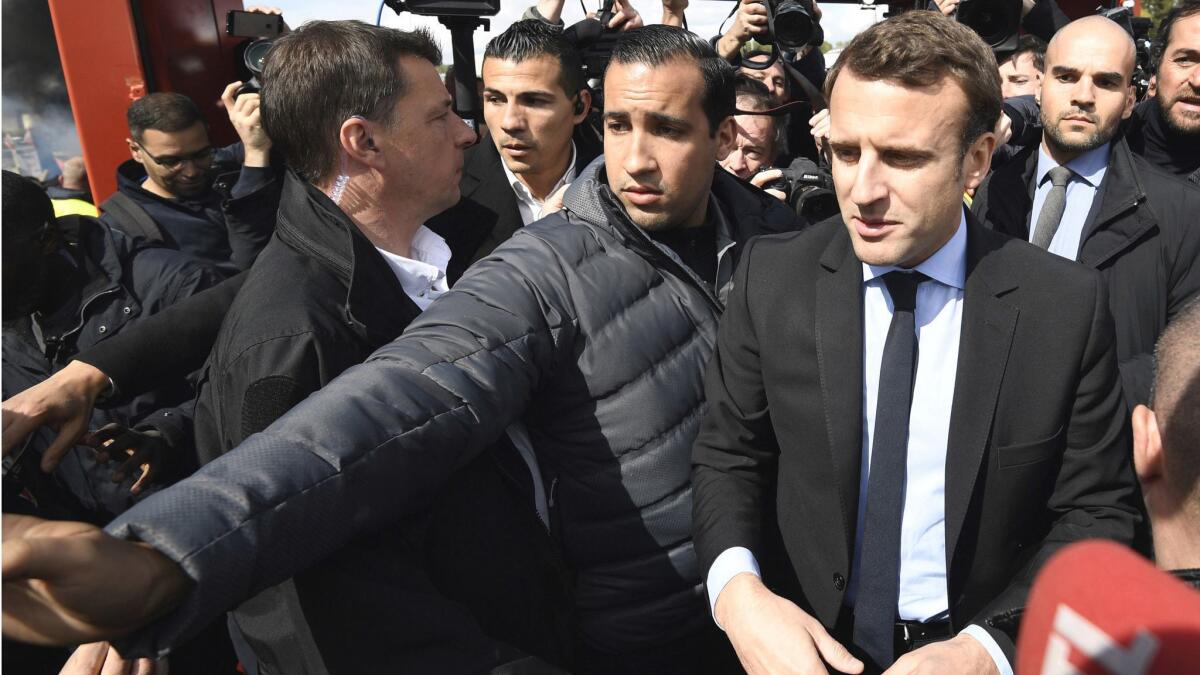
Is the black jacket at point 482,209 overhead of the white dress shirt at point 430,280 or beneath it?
beneath

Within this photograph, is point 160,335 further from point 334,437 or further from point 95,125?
point 95,125

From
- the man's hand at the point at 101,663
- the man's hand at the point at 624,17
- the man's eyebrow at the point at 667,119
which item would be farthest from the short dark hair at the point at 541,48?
the man's hand at the point at 101,663

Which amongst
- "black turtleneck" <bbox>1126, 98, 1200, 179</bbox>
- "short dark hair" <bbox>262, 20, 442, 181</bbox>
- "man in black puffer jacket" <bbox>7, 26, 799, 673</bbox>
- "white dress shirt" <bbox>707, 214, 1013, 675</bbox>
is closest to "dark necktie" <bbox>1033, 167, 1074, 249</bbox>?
"black turtleneck" <bbox>1126, 98, 1200, 179</bbox>

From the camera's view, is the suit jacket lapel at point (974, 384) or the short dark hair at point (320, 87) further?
the short dark hair at point (320, 87)

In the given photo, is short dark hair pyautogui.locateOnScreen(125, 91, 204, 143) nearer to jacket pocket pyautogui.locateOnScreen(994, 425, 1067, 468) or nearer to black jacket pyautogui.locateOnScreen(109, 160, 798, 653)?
black jacket pyautogui.locateOnScreen(109, 160, 798, 653)

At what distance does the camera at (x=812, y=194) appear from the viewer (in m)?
2.85

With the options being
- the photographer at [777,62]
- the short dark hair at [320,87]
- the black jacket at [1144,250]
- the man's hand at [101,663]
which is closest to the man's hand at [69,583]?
the man's hand at [101,663]

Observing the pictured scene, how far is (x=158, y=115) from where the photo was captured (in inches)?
153

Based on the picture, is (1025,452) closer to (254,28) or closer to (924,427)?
(924,427)

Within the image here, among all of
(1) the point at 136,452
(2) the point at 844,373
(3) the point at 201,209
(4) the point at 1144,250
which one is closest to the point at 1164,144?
(4) the point at 1144,250

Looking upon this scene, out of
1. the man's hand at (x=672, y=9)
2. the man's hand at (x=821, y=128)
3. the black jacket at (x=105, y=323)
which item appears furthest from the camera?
the man's hand at (x=672, y=9)

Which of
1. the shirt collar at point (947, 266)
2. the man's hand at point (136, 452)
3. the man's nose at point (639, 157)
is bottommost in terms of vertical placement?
the man's hand at point (136, 452)

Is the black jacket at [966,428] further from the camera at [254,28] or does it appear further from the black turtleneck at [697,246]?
the camera at [254,28]

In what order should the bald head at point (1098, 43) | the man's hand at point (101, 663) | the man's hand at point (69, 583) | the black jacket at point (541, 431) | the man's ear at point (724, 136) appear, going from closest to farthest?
the man's hand at point (69, 583)
the black jacket at point (541, 431)
the man's hand at point (101, 663)
the man's ear at point (724, 136)
the bald head at point (1098, 43)
